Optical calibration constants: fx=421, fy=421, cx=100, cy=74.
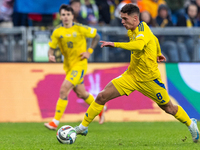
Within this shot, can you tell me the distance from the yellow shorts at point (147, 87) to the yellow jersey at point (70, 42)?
8.51ft

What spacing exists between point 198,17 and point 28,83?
6.24 metres

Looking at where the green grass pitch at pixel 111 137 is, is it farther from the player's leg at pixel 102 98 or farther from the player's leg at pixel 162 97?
the player's leg at pixel 102 98

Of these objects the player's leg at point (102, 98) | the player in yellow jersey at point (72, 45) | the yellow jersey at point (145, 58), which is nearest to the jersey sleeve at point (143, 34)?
the yellow jersey at point (145, 58)

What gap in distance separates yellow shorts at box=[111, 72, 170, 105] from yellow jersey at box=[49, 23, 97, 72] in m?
2.59

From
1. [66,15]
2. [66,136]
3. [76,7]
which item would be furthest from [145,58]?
[76,7]

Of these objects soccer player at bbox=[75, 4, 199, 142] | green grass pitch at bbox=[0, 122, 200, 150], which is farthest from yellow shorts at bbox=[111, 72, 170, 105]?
green grass pitch at bbox=[0, 122, 200, 150]

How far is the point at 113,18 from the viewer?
12922mm

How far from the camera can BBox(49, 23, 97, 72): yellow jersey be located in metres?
9.04

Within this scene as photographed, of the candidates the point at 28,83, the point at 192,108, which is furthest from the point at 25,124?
the point at 192,108

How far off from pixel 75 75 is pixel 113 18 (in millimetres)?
4505

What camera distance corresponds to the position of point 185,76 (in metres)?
10.8

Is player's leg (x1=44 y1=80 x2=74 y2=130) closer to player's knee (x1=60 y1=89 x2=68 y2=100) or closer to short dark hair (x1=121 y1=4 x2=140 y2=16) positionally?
player's knee (x1=60 y1=89 x2=68 y2=100)

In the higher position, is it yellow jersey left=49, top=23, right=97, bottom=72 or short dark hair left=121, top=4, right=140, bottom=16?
short dark hair left=121, top=4, right=140, bottom=16

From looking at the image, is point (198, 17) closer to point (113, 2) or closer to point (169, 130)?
point (113, 2)
